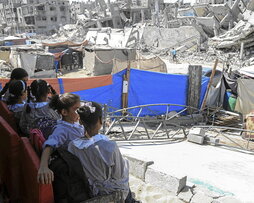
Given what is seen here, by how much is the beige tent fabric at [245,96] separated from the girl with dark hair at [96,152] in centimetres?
1043

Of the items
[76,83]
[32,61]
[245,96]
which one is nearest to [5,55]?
[32,61]

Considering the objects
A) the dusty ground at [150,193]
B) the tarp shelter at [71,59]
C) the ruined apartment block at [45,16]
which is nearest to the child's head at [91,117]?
the dusty ground at [150,193]

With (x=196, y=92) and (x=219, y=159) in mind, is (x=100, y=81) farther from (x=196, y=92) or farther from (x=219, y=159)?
(x=219, y=159)

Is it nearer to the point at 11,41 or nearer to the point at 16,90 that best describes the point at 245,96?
the point at 16,90

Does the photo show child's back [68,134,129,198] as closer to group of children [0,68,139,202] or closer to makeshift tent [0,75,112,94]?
group of children [0,68,139,202]

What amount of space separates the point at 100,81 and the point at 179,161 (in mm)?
4787

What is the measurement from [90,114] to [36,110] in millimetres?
1345

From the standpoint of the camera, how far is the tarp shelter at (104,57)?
65.4ft

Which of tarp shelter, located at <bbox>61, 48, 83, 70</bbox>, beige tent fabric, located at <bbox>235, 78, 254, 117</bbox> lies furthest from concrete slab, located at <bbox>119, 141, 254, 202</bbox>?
tarp shelter, located at <bbox>61, 48, 83, 70</bbox>

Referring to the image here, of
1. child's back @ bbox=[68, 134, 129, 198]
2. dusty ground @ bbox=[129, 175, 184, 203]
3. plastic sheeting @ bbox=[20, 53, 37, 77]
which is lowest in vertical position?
dusty ground @ bbox=[129, 175, 184, 203]

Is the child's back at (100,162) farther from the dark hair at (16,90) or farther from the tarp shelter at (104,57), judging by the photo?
the tarp shelter at (104,57)

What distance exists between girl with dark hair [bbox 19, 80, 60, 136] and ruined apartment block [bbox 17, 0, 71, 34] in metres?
68.1

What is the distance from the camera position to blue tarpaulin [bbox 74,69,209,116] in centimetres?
1003

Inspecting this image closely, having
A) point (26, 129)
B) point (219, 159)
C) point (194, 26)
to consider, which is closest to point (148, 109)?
point (219, 159)
